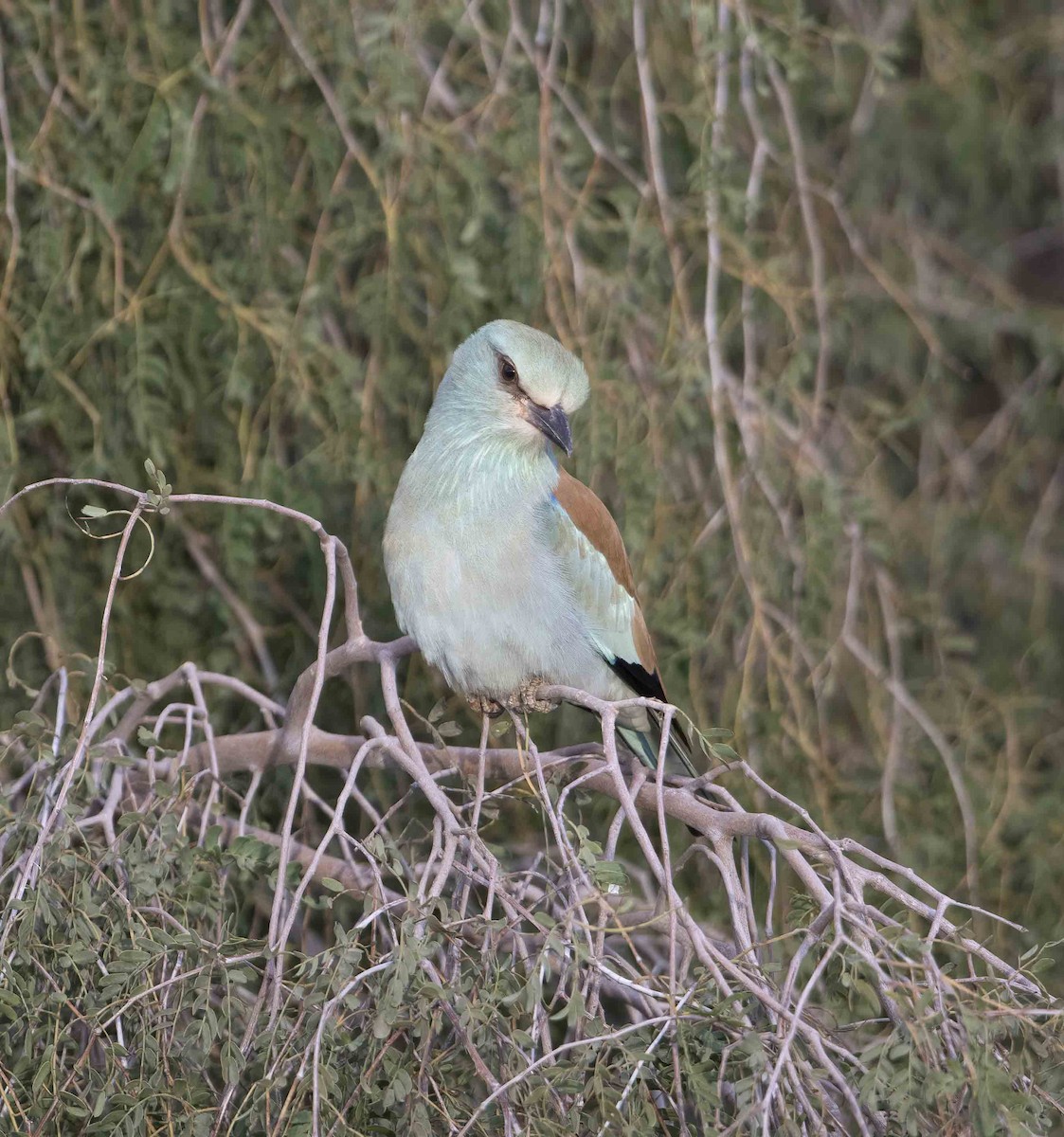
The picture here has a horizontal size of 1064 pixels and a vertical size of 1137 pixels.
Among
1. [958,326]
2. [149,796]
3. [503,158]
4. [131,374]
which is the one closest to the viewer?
[149,796]

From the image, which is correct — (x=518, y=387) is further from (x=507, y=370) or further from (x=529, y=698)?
(x=529, y=698)

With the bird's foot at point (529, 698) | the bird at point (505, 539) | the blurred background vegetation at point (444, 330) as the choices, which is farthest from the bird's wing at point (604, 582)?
the blurred background vegetation at point (444, 330)

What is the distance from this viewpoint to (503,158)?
2668mm

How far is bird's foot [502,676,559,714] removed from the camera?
229 cm

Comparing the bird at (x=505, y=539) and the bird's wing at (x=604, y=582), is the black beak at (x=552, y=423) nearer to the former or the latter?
the bird at (x=505, y=539)

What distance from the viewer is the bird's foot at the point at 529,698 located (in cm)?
229

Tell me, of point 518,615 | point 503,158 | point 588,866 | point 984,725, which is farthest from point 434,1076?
point 984,725

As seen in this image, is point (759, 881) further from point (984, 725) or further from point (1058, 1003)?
point (1058, 1003)

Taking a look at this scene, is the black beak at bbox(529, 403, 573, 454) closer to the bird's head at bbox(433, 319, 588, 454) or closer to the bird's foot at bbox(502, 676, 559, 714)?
the bird's head at bbox(433, 319, 588, 454)

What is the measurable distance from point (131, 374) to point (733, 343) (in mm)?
1288

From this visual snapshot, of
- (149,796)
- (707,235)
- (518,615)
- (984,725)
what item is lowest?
(984,725)

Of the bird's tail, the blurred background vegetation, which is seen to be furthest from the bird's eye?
the bird's tail

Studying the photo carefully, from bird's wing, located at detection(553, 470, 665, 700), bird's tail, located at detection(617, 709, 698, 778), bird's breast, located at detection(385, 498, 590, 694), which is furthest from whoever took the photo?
bird's tail, located at detection(617, 709, 698, 778)

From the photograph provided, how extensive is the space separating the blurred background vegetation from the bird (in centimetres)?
32
